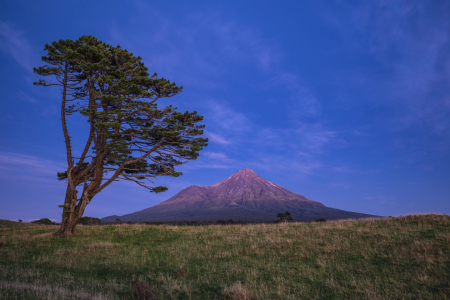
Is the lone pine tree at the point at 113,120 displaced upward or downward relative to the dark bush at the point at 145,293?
upward

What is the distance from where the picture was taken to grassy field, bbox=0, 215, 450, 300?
24.9ft

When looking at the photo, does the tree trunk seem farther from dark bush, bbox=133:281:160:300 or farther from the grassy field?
dark bush, bbox=133:281:160:300

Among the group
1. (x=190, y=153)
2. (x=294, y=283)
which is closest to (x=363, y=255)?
(x=294, y=283)

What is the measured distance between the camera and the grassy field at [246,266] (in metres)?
7.59

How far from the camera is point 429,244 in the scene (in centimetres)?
1128

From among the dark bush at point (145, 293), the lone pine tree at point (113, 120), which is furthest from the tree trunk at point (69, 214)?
the dark bush at point (145, 293)

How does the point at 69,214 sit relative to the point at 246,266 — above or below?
above

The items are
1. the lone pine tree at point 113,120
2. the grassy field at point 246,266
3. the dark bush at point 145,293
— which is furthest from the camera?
the lone pine tree at point 113,120

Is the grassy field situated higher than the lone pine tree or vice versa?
the lone pine tree

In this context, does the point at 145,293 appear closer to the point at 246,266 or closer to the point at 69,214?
the point at 246,266

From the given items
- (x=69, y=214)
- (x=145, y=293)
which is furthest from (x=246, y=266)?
(x=69, y=214)

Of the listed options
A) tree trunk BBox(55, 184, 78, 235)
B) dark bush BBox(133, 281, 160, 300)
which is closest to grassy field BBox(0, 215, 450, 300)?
dark bush BBox(133, 281, 160, 300)

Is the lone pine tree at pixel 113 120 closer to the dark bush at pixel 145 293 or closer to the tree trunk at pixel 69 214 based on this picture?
the tree trunk at pixel 69 214

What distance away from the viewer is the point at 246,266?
10.7m
